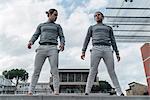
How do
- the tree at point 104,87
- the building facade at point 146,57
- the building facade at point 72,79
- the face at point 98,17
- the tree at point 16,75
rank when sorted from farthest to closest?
the tree at point 16,75 < the tree at point 104,87 < the building facade at point 72,79 < the building facade at point 146,57 < the face at point 98,17

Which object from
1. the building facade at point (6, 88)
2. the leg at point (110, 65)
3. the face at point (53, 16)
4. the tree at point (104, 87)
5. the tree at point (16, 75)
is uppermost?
the tree at point (16, 75)

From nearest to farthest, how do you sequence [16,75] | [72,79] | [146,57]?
[146,57] < [72,79] < [16,75]

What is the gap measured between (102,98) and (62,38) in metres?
1.38

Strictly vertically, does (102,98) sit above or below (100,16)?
below

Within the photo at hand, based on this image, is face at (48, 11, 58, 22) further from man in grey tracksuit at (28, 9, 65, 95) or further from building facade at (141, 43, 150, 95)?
building facade at (141, 43, 150, 95)

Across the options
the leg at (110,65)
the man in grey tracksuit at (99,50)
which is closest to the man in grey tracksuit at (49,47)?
the man in grey tracksuit at (99,50)

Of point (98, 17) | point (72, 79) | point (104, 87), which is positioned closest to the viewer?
point (98, 17)

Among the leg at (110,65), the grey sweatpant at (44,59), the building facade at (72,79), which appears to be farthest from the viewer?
the building facade at (72,79)

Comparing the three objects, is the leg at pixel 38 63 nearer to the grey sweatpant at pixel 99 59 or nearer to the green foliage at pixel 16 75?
the grey sweatpant at pixel 99 59

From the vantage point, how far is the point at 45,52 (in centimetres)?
538

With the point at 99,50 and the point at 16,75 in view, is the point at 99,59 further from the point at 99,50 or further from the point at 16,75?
the point at 16,75

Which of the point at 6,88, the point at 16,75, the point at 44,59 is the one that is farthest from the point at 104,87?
the point at 44,59

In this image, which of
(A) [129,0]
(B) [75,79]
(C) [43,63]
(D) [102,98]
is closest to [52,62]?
(C) [43,63]

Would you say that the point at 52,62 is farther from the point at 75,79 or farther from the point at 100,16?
the point at 75,79
